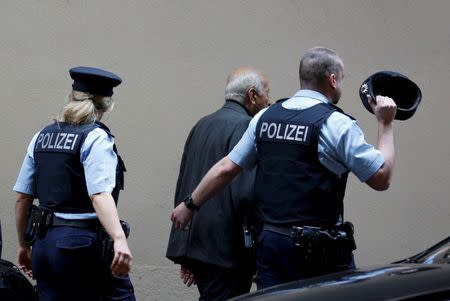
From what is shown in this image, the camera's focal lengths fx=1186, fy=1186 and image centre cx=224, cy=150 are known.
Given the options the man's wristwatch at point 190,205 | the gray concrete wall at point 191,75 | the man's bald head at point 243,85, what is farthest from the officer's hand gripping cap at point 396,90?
the gray concrete wall at point 191,75

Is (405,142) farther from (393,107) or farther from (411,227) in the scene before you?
(393,107)

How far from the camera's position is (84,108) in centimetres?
561

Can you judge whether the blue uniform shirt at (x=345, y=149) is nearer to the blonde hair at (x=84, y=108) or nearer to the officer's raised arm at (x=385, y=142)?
the officer's raised arm at (x=385, y=142)

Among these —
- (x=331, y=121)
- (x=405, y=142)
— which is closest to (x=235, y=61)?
(x=405, y=142)

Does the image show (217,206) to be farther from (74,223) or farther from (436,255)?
(436,255)

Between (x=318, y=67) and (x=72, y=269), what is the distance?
1.47 meters

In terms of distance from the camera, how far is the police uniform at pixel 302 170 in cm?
Result: 520

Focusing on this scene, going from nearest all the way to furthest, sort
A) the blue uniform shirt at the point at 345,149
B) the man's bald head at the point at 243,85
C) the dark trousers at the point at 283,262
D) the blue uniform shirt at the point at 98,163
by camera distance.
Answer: the blue uniform shirt at the point at 345,149
the dark trousers at the point at 283,262
the blue uniform shirt at the point at 98,163
the man's bald head at the point at 243,85

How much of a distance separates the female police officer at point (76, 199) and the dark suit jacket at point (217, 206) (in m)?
0.71

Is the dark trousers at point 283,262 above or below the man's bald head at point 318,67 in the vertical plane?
below

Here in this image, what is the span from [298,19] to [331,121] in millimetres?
3241

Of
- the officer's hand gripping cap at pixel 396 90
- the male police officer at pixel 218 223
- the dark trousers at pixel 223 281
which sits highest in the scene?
the officer's hand gripping cap at pixel 396 90

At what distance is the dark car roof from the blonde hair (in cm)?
183

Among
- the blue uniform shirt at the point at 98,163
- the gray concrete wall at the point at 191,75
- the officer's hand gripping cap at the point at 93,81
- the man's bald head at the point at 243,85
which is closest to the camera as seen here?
the blue uniform shirt at the point at 98,163
